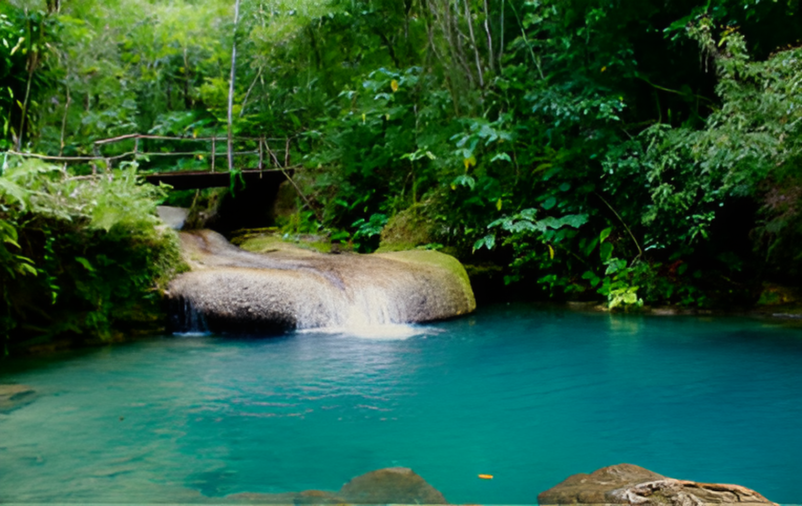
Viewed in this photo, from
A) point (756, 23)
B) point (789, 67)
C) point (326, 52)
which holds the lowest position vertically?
point (789, 67)

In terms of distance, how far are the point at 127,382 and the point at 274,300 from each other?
2676 millimetres

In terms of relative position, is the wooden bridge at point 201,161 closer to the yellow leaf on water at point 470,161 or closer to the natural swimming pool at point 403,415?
the natural swimming pool at point 403,415

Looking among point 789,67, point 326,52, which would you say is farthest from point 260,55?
point 789,67

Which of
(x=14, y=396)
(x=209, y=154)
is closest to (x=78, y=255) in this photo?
(x=14, y=396)

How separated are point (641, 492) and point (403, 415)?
207cm

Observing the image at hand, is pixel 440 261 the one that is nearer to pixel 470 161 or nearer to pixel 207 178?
pixel 470 161

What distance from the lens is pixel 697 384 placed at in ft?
17.1

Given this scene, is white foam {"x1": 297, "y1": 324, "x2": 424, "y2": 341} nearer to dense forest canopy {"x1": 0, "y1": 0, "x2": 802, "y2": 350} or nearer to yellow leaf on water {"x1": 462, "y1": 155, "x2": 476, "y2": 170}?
dense forest canopy {"x1": 0, "y1": 0, "x2": 802, "y2": 350}

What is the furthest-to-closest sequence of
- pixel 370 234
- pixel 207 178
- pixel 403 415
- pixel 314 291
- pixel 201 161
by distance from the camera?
pixel 201 161 → pixel 207 178 → pixel 370 234 → pixel 314 291 → pixel 403 415

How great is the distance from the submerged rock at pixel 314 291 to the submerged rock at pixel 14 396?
2.80 metres

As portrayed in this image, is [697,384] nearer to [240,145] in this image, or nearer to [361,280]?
[361,280]

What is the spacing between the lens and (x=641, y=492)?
2.71 metres

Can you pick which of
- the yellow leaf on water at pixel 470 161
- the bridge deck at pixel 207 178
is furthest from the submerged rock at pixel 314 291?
the bridge deck at pixel 207 178

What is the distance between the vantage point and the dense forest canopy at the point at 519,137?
7.85m
